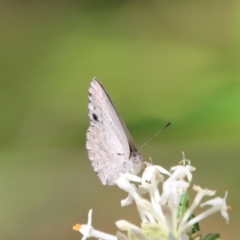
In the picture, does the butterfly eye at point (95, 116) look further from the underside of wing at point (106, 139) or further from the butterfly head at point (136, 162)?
the butterfly head at point (136, 162)

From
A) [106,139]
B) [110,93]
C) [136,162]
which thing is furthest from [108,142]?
[110,93]

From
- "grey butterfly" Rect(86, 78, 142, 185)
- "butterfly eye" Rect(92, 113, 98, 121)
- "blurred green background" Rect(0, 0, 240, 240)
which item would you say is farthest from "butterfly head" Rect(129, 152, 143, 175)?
"blurred green background" Rect(0, 0, 240, 240)

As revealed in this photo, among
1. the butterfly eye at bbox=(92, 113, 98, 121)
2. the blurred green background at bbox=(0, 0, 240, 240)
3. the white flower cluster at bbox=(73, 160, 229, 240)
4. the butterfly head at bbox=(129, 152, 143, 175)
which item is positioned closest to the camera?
the white flower cluster at bbox=(73, 160, 229, 240)

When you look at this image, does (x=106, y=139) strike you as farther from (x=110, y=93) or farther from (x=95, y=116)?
(x=110, y=93)

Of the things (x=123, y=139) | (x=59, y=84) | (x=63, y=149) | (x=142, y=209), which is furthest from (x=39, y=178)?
(x=142, y=209)

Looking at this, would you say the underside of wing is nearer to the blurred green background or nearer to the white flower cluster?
the white flower cluster

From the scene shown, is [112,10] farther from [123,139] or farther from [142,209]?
[142,209]

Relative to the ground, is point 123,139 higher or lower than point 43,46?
lower
